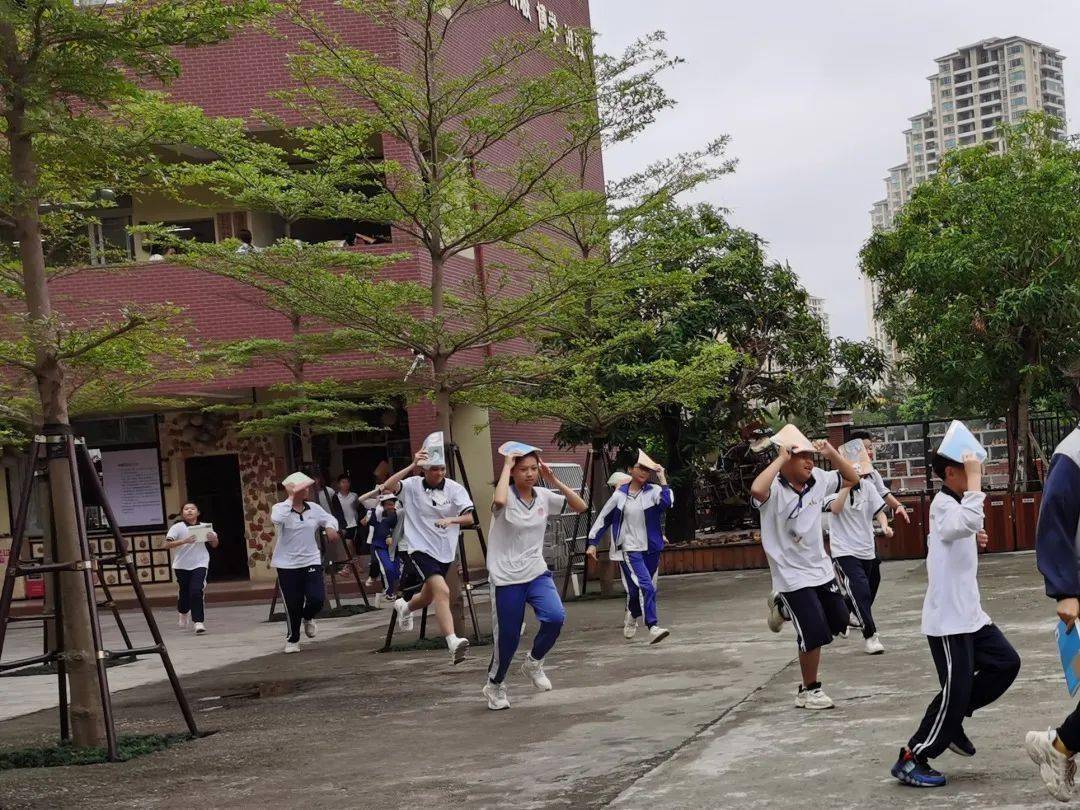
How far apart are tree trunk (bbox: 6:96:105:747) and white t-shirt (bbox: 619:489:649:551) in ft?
20.0

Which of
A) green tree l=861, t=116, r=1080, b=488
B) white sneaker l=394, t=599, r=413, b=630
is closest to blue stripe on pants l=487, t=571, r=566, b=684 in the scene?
white sneaker l=394, t=599, r=413, b=630

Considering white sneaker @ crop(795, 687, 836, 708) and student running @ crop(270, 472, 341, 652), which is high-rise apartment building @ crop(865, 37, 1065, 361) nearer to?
student running @ crop(270, 472, 341, 652)

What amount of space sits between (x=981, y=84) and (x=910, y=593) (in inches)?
5222

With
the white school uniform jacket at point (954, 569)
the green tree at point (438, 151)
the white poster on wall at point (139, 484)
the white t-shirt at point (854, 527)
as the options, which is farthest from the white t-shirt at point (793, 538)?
the white poster on wall at point (139, 484)

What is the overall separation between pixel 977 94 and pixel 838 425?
125682 millimetres

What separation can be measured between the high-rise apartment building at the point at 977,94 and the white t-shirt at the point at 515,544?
12441 cm

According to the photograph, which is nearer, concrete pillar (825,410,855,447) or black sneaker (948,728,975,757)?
black sneaker (948,728,975,757)

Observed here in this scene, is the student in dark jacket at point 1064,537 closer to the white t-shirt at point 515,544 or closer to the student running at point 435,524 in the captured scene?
the white t-shirt at point 515,544

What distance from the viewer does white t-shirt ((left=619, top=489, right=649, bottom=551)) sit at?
14.7 meters

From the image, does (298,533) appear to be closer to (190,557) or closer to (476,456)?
(190,557)

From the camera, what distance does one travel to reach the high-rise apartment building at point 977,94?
5266 inches

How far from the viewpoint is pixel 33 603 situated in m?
26.9

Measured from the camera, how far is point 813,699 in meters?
9.09

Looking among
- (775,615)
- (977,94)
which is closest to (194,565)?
(775,615)
